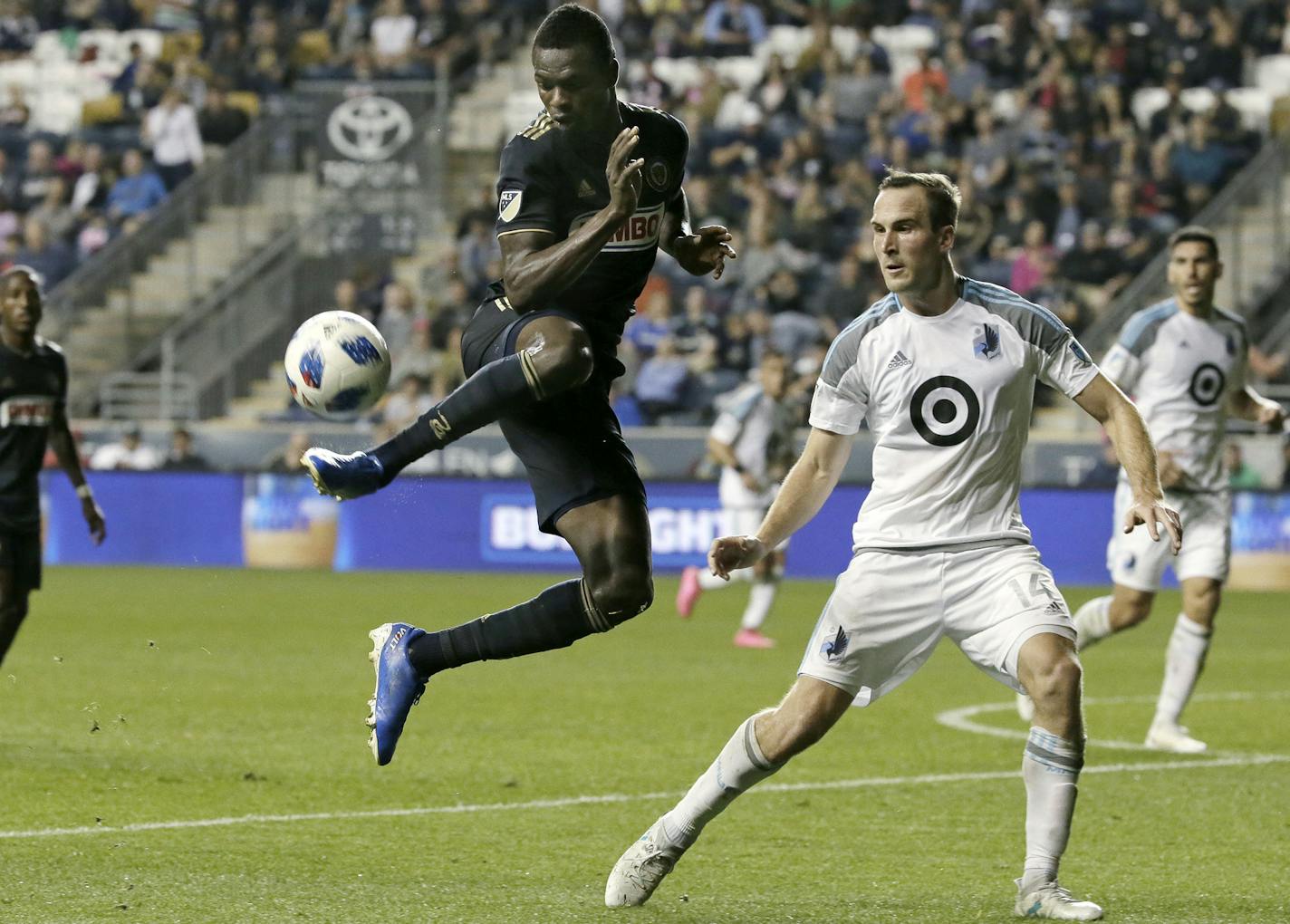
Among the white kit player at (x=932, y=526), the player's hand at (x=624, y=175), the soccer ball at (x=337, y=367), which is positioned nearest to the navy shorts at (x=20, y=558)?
the soccer ball at (x=337, y=367)

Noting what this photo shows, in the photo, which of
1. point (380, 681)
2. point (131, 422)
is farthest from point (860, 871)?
Answer: point (131, 422)

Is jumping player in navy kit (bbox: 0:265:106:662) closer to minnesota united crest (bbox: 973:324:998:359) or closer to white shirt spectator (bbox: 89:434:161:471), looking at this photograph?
minnesota united crest (bbox: 973:324:998:359)

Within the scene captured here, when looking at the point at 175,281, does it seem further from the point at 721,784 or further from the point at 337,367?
the point at 721,784

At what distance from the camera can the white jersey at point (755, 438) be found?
15344 millimetres

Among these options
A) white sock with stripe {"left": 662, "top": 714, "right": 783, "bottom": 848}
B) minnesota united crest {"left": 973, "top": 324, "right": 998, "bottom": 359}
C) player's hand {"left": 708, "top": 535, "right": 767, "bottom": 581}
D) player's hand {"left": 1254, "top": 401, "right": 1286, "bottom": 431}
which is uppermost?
minnesota united crest {"left": 973, "top": 324, "right": 998, "bottom": 359}

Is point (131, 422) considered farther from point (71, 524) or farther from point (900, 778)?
point (900, 778)

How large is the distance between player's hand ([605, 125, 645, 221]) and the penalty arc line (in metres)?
2.93

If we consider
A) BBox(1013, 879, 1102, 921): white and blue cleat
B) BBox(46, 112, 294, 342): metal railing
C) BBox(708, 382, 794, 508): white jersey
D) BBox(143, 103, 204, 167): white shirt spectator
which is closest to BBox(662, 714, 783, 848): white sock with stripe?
BBox(1013, 879, 1102, 921): white and blue cleat

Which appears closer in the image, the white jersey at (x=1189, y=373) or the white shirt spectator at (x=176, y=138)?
the white jersey at (x=1189, y=373)

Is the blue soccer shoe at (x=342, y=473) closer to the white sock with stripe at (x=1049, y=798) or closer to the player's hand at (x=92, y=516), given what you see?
the white sock with stripe at (x=1049, y=798)

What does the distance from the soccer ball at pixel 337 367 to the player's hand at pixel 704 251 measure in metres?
0.97

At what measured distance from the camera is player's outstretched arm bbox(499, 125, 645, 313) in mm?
5547

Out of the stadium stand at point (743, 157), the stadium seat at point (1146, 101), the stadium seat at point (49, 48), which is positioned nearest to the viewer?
the stadium stand at point (743, 157)

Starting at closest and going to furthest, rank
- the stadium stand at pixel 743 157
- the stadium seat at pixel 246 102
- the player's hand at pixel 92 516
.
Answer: the player's hand at pixel 92 516 → the stadium stand at pixel 743 157 → the stadium seat at pixel 246 102
